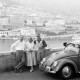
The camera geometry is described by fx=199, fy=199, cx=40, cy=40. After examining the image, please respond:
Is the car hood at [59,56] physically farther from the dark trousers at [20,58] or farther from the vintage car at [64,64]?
the dark trousers at [20,58]

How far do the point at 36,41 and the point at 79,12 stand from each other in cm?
3275

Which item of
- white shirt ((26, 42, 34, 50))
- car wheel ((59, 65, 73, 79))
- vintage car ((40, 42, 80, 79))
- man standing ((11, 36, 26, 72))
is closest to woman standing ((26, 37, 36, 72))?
white shirt ((26, 42, 34, 50))

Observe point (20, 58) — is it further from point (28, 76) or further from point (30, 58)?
point (28, 76)

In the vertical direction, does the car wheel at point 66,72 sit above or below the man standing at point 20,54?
below

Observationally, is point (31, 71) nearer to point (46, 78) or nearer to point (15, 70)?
point (15, 70)

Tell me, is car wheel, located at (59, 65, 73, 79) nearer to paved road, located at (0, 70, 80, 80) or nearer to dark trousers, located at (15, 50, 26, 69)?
paved road, located at (0, 70, 80, 80)

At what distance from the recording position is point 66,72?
6.55m

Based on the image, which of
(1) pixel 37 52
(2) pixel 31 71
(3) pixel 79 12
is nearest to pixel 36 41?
(1) pixel 37 52

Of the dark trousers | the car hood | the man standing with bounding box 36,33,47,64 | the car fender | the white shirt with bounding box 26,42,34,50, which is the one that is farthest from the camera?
the man standing with bounding box 36,33,47,64

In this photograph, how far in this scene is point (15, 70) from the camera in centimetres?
761

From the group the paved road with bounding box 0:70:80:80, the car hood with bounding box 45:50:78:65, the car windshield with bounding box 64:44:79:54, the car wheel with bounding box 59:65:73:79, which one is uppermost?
the car windshield with bounding box 64:44:79:54

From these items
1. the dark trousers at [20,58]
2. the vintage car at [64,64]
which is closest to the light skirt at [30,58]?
the dark trousers at [20,58]

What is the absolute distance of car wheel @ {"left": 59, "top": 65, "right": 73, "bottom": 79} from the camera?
6484 mm

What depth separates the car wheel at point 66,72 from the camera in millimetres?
6484
